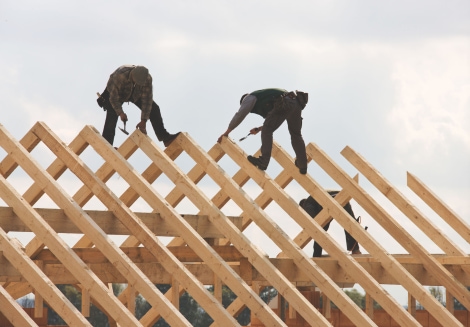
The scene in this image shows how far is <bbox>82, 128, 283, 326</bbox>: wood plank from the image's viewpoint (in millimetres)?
10719

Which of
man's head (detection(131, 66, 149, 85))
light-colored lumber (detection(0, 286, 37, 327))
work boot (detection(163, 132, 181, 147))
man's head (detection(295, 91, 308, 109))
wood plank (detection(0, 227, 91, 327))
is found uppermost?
man's head (detection(295, 91, 308, 109))

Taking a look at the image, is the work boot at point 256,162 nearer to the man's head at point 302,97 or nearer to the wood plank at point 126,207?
the man's head at point 302,97

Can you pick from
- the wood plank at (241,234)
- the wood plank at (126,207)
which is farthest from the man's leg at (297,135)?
the wood plank at (126,207)

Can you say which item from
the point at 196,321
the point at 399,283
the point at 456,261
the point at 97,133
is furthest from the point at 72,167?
the point at 196,321

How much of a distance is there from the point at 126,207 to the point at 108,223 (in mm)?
363

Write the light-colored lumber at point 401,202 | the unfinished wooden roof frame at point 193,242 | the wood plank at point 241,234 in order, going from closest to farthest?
1. the unfinished wooden roof frame at point 193,242
2. the wood plank at point 241,234
3. the light-colored lumber at point 401,202

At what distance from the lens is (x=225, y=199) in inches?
583

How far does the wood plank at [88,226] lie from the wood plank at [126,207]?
1.4 inches

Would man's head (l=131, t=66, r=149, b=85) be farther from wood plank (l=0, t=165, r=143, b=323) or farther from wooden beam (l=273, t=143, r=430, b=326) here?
wood plank (l=0, t=165, r=143, b=323)

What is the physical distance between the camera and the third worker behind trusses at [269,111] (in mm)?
13211

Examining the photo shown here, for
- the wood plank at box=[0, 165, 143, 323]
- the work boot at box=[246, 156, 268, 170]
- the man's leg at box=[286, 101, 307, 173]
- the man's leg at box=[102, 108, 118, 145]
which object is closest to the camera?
the wood plank at box=[0, 165, 143, 323]

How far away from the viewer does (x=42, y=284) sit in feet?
33.5

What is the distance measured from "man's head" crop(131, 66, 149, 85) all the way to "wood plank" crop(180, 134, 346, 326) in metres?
0.90

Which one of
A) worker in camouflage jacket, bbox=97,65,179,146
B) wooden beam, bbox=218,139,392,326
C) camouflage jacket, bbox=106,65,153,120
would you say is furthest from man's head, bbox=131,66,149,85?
wooden beam, bbox=218,139,392,326
